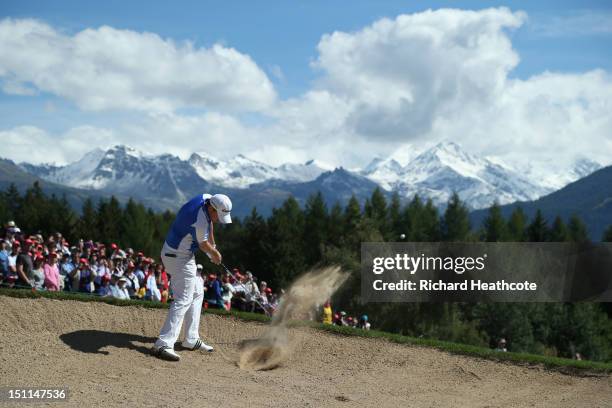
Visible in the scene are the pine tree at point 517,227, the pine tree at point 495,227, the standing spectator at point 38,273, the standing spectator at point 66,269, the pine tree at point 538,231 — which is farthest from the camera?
the pine tree at point 517,227

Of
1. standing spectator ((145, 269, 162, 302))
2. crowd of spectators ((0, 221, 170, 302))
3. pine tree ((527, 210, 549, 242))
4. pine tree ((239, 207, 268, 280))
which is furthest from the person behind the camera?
pine tree ((527, 210, 549, 242))

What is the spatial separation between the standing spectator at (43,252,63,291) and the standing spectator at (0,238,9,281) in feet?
4.35

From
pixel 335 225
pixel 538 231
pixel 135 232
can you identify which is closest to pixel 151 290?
pixel 335 225

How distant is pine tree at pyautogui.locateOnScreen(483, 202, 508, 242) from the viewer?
99.7 meters

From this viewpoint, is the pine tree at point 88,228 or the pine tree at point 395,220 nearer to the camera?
the pine tree at point 88,228

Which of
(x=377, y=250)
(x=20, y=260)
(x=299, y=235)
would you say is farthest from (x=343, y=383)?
(x=299, y=235)

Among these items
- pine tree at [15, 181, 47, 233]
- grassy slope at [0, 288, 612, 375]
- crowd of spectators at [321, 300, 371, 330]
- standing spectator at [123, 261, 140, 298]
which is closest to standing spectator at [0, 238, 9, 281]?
standing spectator at [123, 261, 140, 298]

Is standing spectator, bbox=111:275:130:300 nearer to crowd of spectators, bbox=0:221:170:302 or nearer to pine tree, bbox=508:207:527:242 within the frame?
crowd of spectators, bbox=0:221:170:302

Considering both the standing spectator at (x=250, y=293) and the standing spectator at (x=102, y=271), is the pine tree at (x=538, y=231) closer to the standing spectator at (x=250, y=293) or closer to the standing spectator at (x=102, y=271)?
the standing spectator at (x=250, y=293)

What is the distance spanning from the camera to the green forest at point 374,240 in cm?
5081

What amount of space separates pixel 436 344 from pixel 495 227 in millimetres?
91810

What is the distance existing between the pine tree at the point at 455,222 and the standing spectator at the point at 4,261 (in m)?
86.6

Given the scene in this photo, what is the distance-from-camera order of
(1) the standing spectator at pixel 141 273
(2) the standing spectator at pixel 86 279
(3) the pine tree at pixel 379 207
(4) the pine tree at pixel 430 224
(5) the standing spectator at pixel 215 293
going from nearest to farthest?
(2) the standing spectator at pixel 86 279 → (1) the standing spectator at pixel 141 273 → (5) the standing spectator at pixel 215 293 → (3) the pine tree at pixel 379 207 → (4) the pine tree at pixel 430 224

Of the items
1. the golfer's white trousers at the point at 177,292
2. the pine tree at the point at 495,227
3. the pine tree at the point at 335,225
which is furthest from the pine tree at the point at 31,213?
the golfer's white trousers at the point at 177,292
